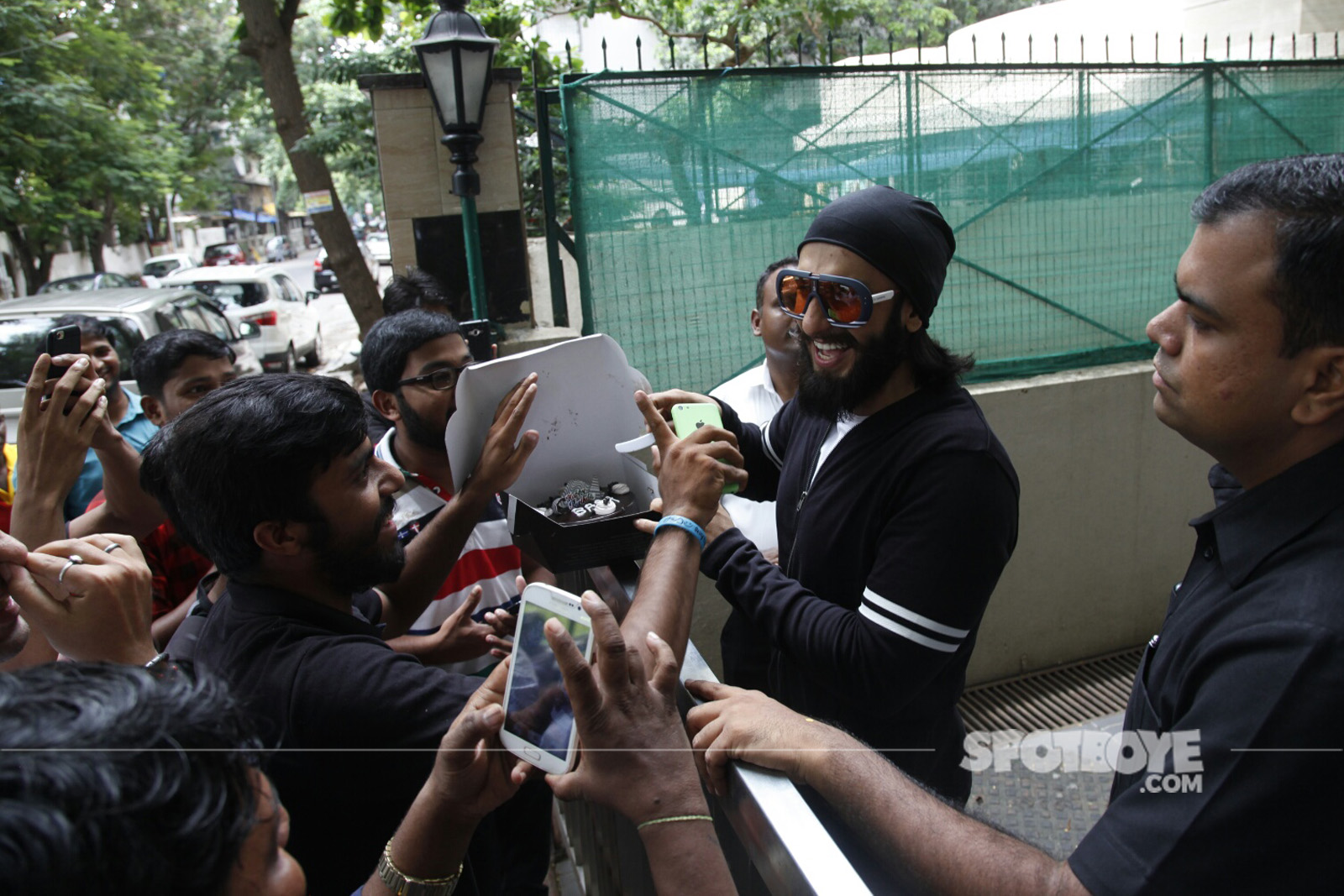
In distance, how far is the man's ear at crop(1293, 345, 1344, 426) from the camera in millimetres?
1192

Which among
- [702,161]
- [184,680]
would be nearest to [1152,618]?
[702,161]

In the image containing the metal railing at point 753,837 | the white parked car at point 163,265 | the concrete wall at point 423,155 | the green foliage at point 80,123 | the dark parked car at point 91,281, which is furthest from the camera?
the white parked car at point 163,265

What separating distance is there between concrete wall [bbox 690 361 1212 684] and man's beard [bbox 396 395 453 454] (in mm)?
3070

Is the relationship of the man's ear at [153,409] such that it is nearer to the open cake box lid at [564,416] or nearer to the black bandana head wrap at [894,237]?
the open cake box lid at [564,416]

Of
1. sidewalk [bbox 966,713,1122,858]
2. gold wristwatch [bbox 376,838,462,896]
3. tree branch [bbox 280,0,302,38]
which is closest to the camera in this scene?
gold wristwatch [bbox 376,838,462,896]

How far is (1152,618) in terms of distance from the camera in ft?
17.6

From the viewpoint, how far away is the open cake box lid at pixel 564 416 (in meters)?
2.11

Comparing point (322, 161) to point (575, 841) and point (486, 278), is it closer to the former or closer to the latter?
point (486, 278)

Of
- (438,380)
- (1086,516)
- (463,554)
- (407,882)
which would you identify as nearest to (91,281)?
(438,380)

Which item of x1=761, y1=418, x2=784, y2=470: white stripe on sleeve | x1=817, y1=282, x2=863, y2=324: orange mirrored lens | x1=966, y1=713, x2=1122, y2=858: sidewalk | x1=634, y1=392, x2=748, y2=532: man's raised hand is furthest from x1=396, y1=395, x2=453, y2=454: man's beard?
x1=966, y1=713, x2=1122, y2=858: sidewalk

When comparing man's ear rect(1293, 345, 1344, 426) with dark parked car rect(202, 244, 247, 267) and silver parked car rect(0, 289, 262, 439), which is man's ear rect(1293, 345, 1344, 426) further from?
dark parked car rect(202, 244, 247, 267)

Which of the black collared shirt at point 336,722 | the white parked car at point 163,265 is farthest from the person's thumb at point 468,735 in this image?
the white parked car at point 163,265

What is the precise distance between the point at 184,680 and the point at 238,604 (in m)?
0.75

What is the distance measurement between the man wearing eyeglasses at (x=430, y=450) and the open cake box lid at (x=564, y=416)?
0.42m
